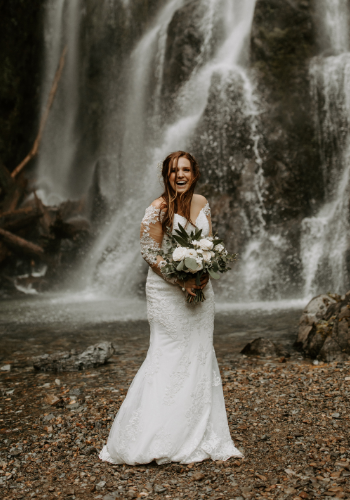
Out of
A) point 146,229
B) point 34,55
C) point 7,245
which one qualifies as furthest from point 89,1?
point 146,229

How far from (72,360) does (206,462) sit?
12.2 ft

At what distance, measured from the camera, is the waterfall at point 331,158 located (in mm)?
13123

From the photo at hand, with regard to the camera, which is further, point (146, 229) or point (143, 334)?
point (143, 334)

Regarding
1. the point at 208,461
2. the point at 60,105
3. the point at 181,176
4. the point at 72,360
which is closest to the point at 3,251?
the point at 60,105

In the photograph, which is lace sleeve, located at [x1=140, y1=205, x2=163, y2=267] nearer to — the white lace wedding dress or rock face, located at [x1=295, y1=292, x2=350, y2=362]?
the white lace wedding dress

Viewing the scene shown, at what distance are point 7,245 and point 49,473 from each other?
1397cm

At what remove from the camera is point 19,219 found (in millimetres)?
16578

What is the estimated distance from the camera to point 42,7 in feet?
70.8

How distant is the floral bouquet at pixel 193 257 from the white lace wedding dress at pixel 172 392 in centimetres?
13

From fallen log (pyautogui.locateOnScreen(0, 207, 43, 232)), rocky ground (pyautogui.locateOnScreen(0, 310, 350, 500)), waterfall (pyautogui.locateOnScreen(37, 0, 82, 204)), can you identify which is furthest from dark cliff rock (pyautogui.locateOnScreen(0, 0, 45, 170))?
rocky ground (pyautogui.locateOnScreen(0, 310, 350, 500))

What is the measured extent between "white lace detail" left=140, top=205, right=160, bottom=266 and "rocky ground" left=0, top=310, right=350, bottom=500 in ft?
4.99

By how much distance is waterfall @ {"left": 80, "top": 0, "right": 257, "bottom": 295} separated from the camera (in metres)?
16.2

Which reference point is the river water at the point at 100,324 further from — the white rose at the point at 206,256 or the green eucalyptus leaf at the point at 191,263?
the green eucalyptus leaf at the point at 191,263

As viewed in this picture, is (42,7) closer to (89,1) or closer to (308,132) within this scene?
(89,1)
